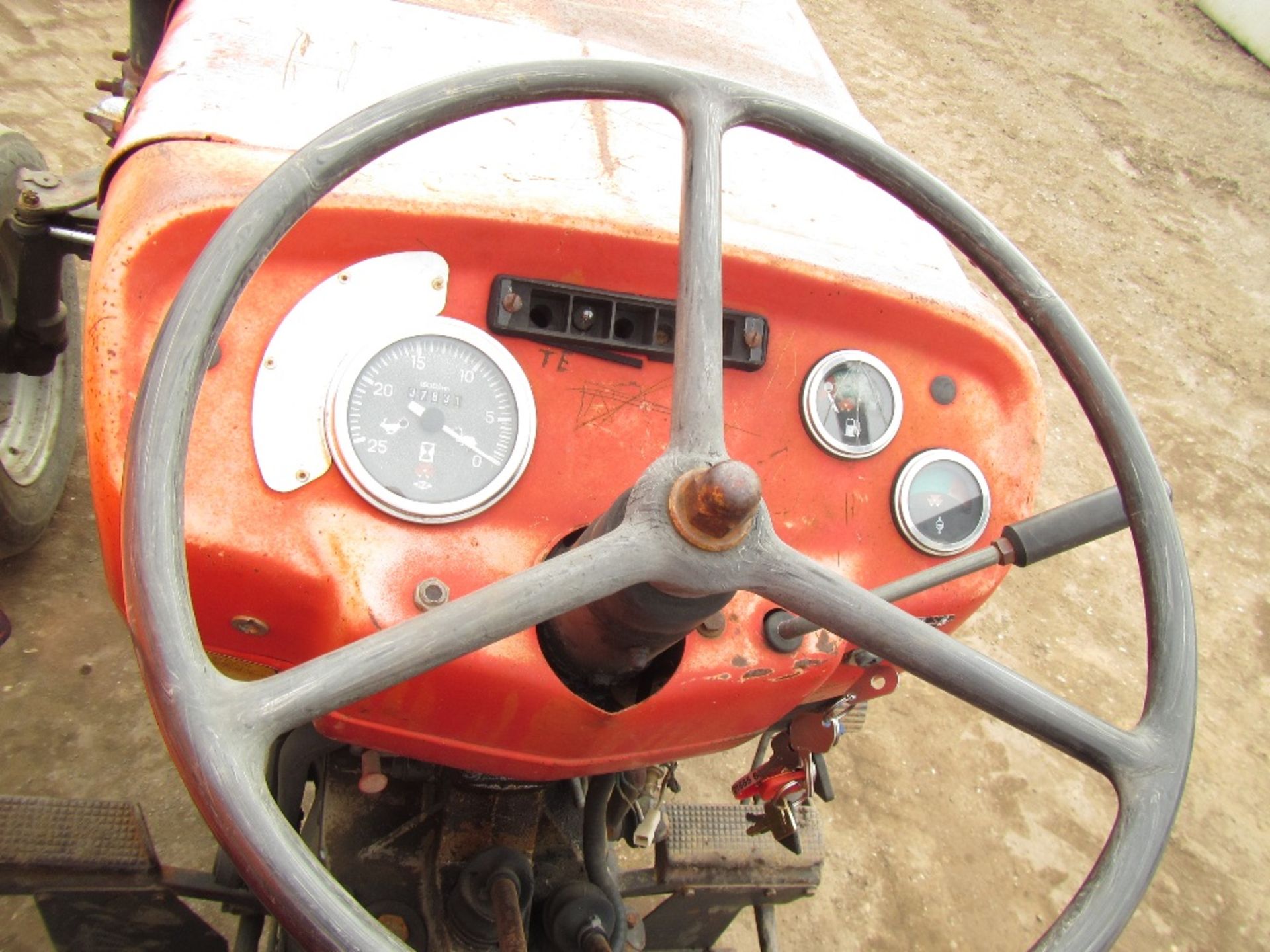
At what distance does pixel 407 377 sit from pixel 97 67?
9.62 ft

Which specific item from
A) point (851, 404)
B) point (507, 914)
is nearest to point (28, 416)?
point (507, 914)

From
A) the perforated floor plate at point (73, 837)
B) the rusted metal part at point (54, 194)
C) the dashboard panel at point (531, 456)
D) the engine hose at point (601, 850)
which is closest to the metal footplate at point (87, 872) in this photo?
the perforated floor plate at point (73, 837)

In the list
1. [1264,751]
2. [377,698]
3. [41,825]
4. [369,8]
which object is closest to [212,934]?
[41,825]

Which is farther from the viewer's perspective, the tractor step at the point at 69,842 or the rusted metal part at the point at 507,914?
the tractor step at the point at 69,842

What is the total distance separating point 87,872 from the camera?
1.36 metres

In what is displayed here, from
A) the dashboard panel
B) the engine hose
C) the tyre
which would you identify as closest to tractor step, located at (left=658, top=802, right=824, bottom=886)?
the engine hose

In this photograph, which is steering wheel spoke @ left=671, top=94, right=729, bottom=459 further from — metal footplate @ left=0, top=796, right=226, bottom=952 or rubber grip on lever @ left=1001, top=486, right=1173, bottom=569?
metal footplate @ left=0, top=796, right=226, bottom=952

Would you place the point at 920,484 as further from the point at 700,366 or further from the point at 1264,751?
the point at 1264,751

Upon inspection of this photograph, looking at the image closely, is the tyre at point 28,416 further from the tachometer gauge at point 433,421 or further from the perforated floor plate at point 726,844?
the perforated floor plate at point 726,844

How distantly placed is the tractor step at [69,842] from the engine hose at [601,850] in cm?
60

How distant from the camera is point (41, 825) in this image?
54.1 inches

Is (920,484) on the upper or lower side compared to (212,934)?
upper

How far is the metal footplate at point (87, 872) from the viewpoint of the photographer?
1342 millimetres

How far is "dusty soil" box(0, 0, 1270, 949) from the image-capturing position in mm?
2180
